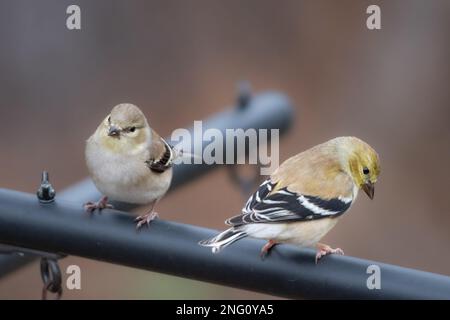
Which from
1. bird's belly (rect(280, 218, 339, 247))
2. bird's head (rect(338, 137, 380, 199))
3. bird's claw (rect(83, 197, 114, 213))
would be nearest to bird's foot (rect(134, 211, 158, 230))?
bird's claw (rect(83, 197, 114, 213))

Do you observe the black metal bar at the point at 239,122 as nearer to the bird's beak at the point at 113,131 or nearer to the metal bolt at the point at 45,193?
the bird's beak at the point at 113,131

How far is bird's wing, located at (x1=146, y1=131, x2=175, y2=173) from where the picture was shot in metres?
3.01

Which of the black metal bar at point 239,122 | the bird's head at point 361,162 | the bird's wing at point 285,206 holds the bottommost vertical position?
the bird's wing at point 285,206

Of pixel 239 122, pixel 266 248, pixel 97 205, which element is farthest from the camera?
pixel 239 122

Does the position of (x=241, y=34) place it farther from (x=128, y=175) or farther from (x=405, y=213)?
(x=128, y=175)

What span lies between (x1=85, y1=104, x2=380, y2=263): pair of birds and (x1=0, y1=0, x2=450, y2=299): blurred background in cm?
261

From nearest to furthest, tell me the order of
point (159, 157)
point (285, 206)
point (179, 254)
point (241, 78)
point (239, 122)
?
point (179, 254)
point (285, 206)
point (159, 157)
point (239, 122)
point (241, 78)

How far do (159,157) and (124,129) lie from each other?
0.23m

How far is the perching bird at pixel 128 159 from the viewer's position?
283 cm

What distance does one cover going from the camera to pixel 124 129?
9.27 feet

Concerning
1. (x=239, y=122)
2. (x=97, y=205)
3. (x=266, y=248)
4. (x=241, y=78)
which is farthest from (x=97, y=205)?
(x=241, y=78)

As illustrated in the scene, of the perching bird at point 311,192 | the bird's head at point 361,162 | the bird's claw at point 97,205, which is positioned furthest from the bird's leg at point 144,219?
the bird's head at point 361,162

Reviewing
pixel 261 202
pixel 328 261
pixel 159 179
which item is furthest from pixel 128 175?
pixel 328 261

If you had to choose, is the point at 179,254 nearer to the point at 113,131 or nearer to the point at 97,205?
the point at 97,205
